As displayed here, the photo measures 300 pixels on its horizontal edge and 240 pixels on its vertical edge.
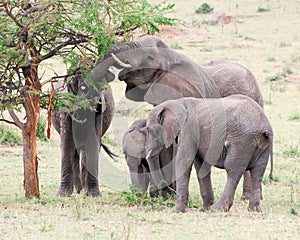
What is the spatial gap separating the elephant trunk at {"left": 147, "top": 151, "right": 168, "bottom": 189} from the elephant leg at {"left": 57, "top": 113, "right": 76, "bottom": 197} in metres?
1.03

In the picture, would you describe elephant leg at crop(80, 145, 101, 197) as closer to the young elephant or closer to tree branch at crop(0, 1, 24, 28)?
the young elephant

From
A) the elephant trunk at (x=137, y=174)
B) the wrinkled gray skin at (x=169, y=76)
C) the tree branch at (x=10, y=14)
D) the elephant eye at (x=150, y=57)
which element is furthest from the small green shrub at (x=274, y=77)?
the tree branch at (x=10, y=14)

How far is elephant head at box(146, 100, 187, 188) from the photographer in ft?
26.4

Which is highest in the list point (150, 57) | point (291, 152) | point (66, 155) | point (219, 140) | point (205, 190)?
point (150, 57)

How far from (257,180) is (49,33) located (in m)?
2.69

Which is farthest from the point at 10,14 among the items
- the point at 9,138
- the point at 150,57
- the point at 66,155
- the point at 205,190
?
the point at 9,138

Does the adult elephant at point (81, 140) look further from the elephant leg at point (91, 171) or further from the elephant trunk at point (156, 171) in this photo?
the elephant trunk at point (156, 171)

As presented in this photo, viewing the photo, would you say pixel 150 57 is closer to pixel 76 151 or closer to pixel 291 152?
pixel 76 151

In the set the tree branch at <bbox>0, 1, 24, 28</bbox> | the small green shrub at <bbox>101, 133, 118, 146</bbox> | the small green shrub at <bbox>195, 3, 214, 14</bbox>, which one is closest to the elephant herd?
the tree branch at <bbox>0, 1, 24, 28</bbox>

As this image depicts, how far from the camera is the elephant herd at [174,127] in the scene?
7559 mm

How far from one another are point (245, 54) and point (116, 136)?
12043 mm

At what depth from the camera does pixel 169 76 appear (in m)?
9.01

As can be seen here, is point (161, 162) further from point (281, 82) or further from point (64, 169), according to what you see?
point (281, 82)

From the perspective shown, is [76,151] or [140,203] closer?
[140,203]
